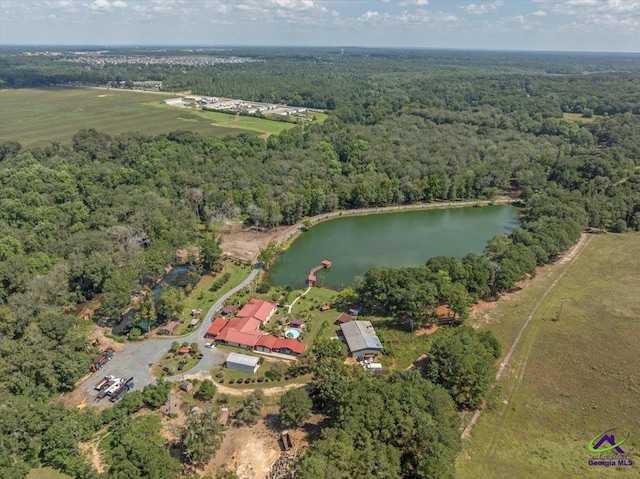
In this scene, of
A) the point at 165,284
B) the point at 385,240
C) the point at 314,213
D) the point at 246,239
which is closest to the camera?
the point at 165,284

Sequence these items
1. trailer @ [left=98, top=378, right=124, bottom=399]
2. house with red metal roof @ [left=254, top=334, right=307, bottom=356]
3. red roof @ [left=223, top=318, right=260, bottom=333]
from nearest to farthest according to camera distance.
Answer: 1. trailer @ [left=98, top=378, right=124, bottom=399]
2. house with red metal roof @ [left=254, top=334, right=307, bottom=356]
3. red roof @ [left=223, top=318, right=260, bottom=333]

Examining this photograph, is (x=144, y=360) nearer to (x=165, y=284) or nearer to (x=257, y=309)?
(x=257, y=309)

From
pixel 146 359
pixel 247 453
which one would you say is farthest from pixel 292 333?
pixel 247 453

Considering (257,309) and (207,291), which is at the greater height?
(257,309)

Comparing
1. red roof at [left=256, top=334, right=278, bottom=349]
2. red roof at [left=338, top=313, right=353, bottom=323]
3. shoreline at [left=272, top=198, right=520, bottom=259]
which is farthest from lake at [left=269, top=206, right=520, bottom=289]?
red roof at [left=256, top=334, right=278, bottom=349]

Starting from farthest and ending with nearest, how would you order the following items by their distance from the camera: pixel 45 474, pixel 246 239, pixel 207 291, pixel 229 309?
pixel 246 239 → pixel 207 291 → pixel 229 309 → pixel 45 474

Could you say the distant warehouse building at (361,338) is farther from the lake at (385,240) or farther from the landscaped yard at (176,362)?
the landscaped yard at (176,362)

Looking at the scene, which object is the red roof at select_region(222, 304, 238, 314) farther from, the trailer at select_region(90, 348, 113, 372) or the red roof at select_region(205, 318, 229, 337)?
the trailer at select_region(90, 348, 113, 372)
